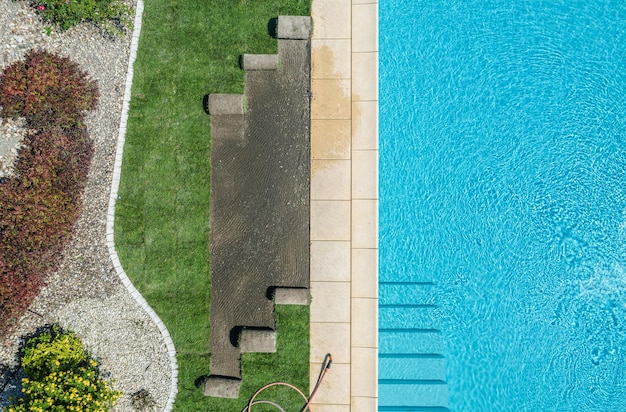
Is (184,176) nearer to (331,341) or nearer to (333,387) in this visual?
(331,341)

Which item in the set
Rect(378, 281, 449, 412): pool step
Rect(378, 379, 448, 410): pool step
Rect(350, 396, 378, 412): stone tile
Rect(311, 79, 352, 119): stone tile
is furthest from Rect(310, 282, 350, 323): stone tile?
Rect(311, 79, 352, 119): stone tile

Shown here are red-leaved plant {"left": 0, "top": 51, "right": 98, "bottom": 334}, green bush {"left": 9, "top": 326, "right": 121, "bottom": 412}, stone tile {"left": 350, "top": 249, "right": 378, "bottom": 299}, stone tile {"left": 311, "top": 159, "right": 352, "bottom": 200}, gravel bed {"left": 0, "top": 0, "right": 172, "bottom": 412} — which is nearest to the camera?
green bush {"left": 9, "top": 326, "right": 121, "bottom": 412}

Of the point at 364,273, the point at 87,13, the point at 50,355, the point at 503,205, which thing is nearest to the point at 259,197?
the point at 364,273

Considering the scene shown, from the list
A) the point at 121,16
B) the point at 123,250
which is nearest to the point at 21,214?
the point at 123,250

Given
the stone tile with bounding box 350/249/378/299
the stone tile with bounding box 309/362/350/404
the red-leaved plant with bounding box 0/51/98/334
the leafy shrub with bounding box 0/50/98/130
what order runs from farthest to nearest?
the stone tile with bounding box 350/249/378/299, the stone tile with bounding box 309/362/350/404, the leafy shrub with bounding box 0/50/98/130, the red-leaved plant with bounding box 0/51/98/334

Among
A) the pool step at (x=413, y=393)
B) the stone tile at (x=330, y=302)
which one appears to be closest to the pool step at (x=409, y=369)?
the pool step at (x=413, y=393)

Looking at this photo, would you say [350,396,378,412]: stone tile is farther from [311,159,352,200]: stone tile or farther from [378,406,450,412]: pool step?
[311,159,352,200]: stone tile
